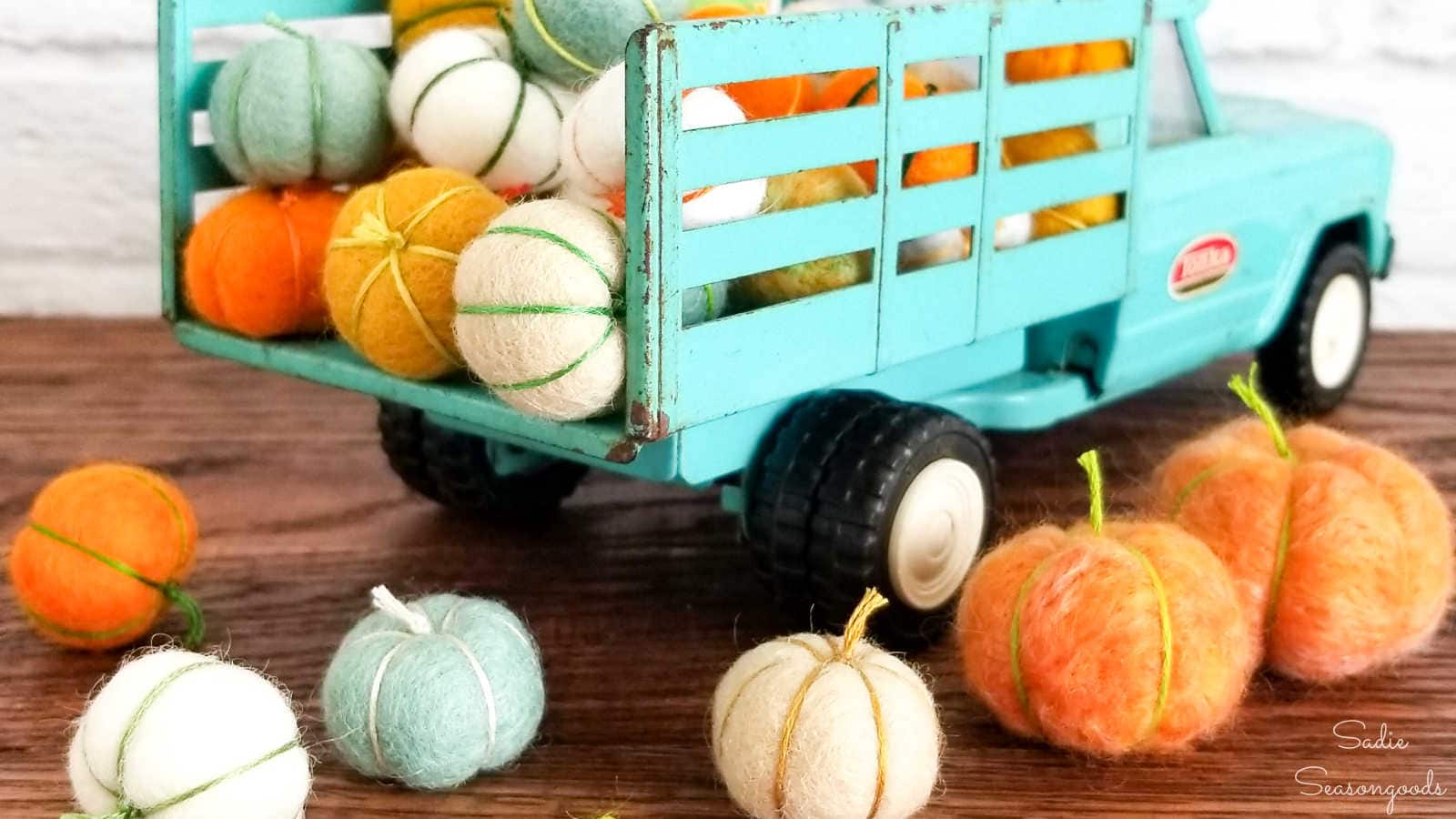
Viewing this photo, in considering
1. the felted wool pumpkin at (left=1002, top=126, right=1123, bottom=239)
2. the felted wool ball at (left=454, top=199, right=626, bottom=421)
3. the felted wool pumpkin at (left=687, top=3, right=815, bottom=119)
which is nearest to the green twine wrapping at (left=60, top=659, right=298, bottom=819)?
the felted wool ball at (left=454, top=199, right=626, bottom=421)

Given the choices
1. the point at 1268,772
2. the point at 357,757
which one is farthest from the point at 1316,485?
the point at 357,757

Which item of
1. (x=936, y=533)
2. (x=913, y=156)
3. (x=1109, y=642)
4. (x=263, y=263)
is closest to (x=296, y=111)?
(x=263, y=263)

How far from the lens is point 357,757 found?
951 mm

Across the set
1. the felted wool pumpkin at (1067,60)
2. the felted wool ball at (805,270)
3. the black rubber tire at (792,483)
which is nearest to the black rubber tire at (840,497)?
the black rubber tire at (792,483)

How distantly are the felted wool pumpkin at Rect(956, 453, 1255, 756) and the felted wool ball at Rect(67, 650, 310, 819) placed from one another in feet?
1.44

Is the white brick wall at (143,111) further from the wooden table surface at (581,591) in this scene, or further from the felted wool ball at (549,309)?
the felted wool ball at (549,309)

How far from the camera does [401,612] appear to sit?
959 millimetres

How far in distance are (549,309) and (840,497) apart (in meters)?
0.27

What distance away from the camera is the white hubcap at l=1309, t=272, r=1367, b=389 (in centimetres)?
166

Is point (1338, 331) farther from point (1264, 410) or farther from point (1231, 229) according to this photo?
point (1264, 410)

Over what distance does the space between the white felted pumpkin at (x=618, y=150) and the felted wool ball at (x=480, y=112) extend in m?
0.14

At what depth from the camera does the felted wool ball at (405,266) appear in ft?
3.41

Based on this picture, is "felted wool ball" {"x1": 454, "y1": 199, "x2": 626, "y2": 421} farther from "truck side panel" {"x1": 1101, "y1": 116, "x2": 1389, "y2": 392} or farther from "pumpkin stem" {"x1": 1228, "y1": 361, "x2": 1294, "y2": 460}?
"truck side panel" {"x1": 1101, "y1": 116, "x2": 1389, "y2": 392}

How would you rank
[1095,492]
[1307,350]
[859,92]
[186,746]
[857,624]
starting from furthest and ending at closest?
[1307,350], [859,92], [1095,492], [857,624], [186,746]
